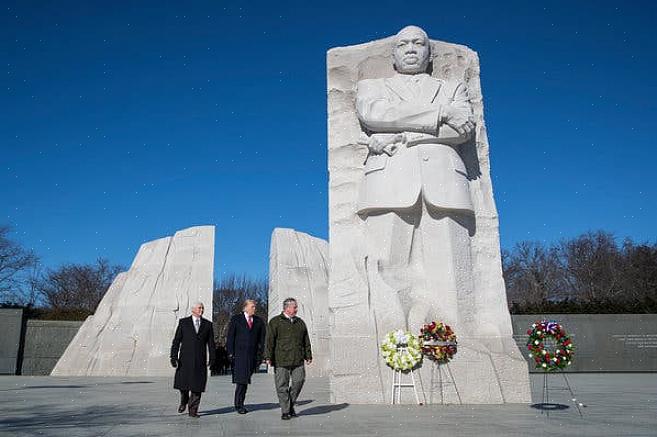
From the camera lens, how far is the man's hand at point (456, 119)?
8.01 metres

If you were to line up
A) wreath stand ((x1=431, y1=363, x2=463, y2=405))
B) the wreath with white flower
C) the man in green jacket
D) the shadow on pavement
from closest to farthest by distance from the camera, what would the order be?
the man in green jacket < the shadow on pavement < the wreath with white flower < wreath stand ((x1=431, y1=363, x2=463, y2=405))

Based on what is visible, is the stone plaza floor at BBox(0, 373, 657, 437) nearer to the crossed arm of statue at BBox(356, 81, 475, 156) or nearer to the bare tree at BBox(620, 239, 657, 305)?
the crossed arm of statue at BBox(356, 81, 475, 156)

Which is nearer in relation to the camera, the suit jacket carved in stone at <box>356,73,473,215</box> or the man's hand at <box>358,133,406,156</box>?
the suit jacket carved in stone at <box>356,73,473,215</box>

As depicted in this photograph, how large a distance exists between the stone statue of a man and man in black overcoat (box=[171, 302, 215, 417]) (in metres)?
2.45

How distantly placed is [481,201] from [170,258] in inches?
513

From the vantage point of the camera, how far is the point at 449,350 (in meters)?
7.50

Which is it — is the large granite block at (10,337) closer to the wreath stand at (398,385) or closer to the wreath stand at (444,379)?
the wreath stand at (398,385)

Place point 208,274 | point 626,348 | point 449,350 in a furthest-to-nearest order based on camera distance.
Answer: point 208,274
point 626,348
point 449,350

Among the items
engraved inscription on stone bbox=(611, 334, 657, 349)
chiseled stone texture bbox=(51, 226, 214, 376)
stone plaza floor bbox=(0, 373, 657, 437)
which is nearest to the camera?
stone plaza floor bbox=(0, 373, 657, 437)

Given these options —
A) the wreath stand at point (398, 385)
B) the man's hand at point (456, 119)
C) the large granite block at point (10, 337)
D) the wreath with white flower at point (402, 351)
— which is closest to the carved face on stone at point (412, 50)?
→ the man's hand at point (456, 119)

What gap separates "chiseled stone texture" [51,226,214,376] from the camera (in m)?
17.1

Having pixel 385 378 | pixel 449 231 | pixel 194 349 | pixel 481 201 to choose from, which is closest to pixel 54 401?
pixel 194 349

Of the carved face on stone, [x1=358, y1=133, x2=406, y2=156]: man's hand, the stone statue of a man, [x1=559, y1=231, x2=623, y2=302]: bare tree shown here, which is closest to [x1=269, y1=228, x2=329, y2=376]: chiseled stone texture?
the stone statue of a man

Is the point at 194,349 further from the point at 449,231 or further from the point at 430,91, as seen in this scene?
the point at 430,91
